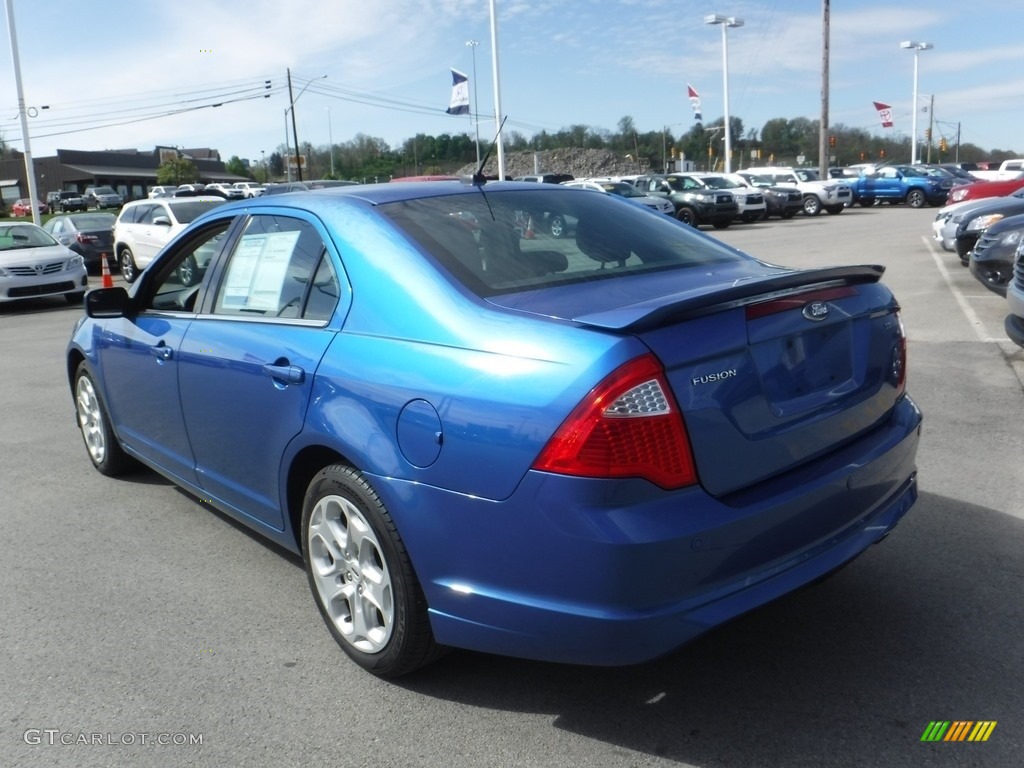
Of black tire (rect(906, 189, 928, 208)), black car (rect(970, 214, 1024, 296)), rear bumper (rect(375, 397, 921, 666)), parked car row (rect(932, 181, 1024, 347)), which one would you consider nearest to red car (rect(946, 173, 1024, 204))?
parked car row (rect(932, 181, 1024, 347))

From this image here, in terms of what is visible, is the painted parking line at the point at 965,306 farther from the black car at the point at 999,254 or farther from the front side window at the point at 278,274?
the front side window at the point at 278,274

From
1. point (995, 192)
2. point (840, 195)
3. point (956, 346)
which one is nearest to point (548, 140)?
point (840, 195)

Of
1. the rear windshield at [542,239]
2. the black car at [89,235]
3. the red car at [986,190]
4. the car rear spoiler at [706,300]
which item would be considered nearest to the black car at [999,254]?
the rear windshield at [542,239]

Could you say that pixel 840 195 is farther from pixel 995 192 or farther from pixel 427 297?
pixel 427 297

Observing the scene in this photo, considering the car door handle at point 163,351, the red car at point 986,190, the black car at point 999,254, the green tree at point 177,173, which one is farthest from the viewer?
the green tree at point 177,173

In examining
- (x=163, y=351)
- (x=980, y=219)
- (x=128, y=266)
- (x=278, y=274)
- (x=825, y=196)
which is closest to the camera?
(x=278, y=274)

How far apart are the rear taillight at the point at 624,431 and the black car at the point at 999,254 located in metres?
8.38

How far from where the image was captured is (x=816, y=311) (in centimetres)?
296

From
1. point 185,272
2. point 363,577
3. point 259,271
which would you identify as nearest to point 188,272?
point 185,272

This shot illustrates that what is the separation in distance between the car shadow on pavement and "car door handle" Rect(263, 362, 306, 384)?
1.11 m

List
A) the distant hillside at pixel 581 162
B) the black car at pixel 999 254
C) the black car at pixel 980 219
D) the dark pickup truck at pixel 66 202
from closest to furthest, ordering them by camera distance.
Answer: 1. the black car at pixel 999 254
2. the black car at pixel 980 219
3. the dark pickup truck at pixel 66 202
4. the distant hillside at pixel 581 162

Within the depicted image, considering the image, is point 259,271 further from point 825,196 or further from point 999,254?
point 825,196

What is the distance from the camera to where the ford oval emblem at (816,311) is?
2922 millimetres

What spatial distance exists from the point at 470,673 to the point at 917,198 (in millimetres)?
39068
